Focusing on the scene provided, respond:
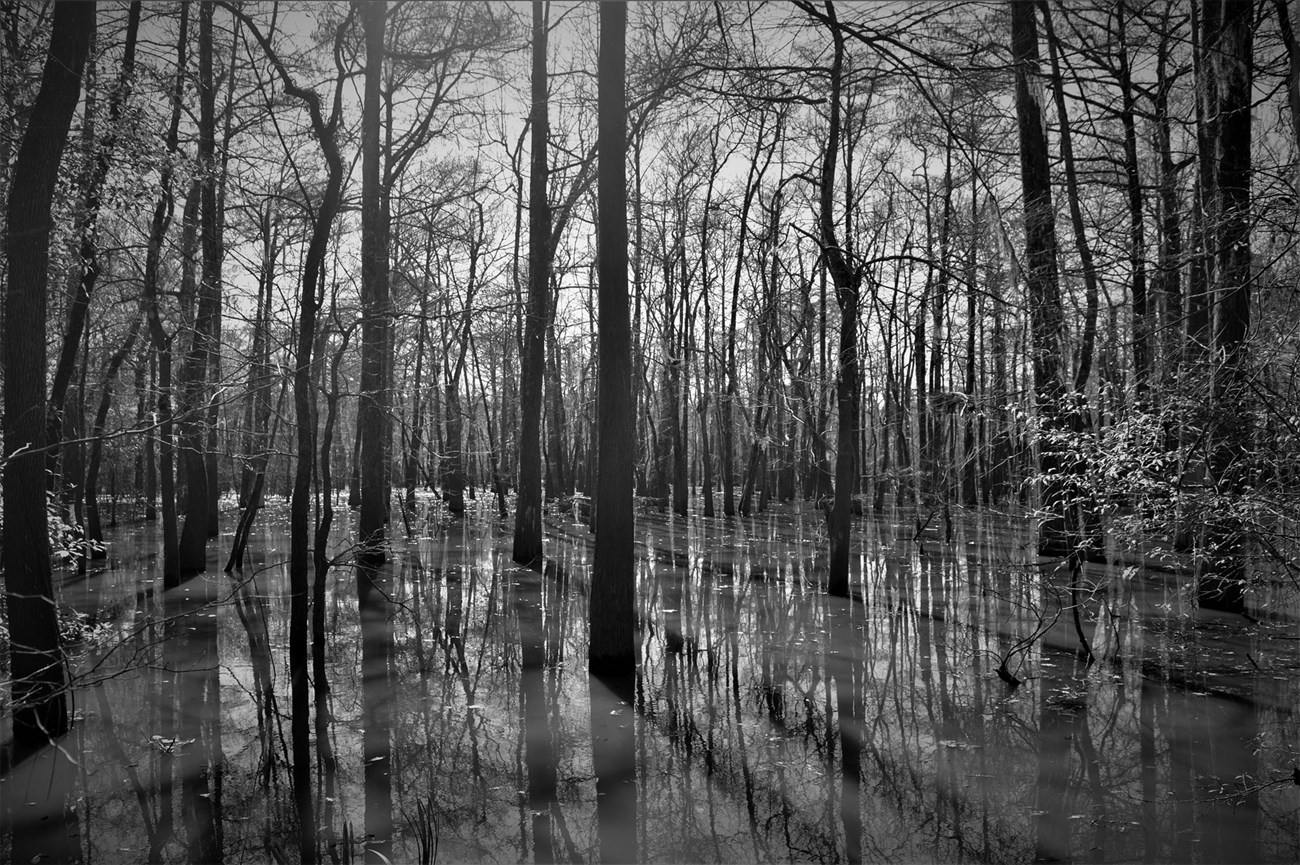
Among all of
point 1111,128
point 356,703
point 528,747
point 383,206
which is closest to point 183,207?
point 383,206

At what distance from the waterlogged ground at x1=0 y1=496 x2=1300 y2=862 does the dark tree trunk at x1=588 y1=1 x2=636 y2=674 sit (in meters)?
0.53

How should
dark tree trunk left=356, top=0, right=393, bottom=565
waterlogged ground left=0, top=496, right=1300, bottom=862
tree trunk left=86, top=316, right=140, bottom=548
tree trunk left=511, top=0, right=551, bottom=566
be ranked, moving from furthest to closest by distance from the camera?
tree trunk left=86, top=316, right=140, bottom=548
tree trunk left=511, top=0, right=551, bottom=566
dark tree trunk left=356, top=0, right=393, bottom=565
waterlogged ground left=0, top=496, right=1300, bottom=862

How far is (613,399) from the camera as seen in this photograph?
7711mm

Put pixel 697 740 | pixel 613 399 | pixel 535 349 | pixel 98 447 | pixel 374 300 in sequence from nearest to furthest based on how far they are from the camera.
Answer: pixel 697 740
pixel 613 399
pixel 374 300
pixel 535 349
pixel 98 447

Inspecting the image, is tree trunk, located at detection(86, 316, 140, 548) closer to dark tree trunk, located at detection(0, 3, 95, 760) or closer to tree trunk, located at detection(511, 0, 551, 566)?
tree trunk, located at detection(511, 0, 551, 566)

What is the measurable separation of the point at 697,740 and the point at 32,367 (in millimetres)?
5608

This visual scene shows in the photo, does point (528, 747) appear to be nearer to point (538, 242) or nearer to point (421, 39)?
point (421, 39)

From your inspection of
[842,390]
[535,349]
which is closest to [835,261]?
[842,390]

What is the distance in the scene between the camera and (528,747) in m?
5.66

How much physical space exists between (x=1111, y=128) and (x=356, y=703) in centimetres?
1652

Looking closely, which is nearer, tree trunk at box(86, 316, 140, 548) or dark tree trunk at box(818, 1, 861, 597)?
dark tree trunk at box(818, 1, 861, 597)

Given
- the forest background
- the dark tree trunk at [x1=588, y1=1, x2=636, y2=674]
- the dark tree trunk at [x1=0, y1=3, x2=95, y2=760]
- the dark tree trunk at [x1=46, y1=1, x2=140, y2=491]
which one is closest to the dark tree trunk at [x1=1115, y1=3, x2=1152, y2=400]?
the forest background

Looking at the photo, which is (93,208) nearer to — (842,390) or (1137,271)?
(842,390)

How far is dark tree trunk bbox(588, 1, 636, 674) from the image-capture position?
24.8ft
